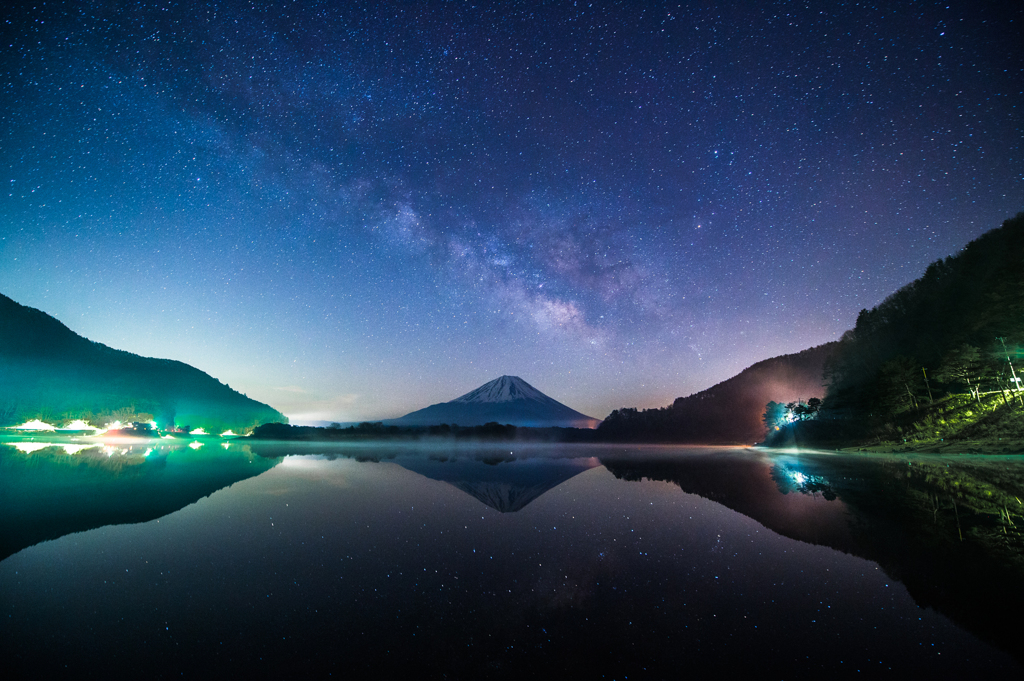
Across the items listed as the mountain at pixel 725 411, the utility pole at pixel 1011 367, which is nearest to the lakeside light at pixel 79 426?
the mountain at pixel 725 411

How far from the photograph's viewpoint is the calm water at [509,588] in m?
3.65

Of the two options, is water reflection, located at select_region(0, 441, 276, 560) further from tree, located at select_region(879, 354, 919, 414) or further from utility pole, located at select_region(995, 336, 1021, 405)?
tree, located at select_region(879, 354, 919, 414)

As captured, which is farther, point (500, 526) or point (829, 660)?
point (500, 526)

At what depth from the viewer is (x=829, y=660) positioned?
3.65 m

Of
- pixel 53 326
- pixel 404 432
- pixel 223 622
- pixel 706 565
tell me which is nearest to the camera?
pixel 223 622

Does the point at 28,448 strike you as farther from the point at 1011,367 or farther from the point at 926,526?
the point at 1011,367

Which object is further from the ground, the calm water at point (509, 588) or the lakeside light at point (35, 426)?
the lakeside light at point (35, 426)

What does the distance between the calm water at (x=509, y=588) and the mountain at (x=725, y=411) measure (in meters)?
118

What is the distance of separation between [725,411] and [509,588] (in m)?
157

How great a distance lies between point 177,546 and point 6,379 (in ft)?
558

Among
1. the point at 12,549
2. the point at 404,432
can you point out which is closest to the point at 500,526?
the point at 12,549

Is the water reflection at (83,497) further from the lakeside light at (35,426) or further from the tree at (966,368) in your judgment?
the lakeside light at (35,426)

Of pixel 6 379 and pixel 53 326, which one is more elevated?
pixel 53 326

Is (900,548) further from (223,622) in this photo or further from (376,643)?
(223,622)
